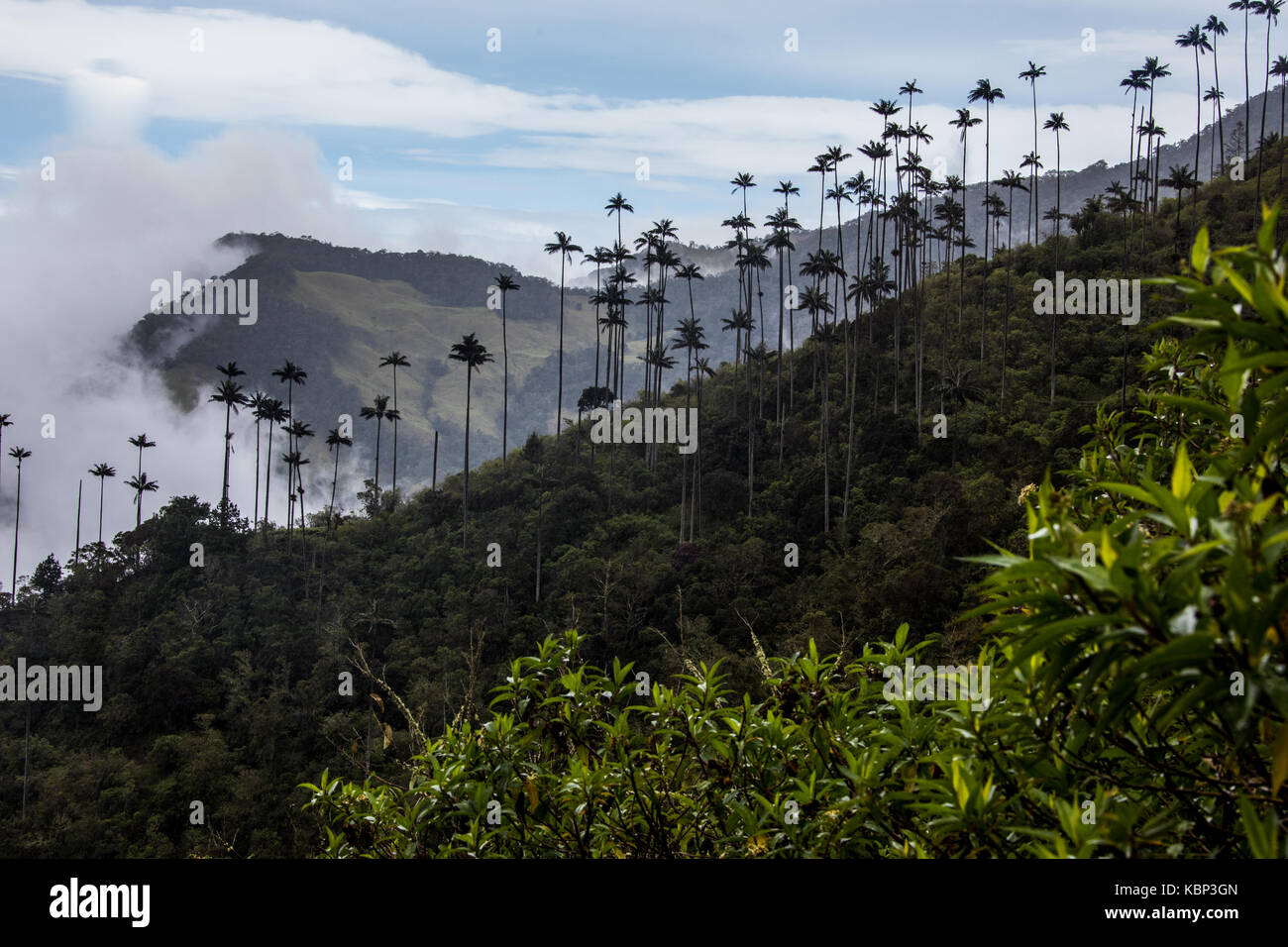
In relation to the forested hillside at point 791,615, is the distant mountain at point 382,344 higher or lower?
higher

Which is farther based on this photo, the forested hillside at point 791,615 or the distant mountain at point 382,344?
the distant mountain at point 382,344

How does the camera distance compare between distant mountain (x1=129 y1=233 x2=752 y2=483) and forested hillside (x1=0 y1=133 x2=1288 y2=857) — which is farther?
distant mountain (x1=129 y1=233 x2=752 y2=483)

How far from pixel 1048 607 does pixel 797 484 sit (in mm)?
38244

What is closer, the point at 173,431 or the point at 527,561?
the point at 527,561

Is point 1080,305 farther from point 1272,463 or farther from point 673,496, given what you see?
point 1272,463

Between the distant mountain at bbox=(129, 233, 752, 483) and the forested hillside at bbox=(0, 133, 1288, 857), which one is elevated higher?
the distant mountain at bbox=(129, 233, 752, 483)

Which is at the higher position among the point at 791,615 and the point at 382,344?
the point at 382,344

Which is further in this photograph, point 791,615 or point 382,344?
point 382,344

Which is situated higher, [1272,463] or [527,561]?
[1272,463]
